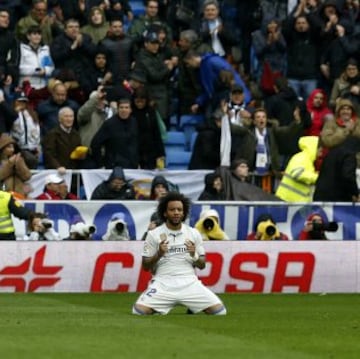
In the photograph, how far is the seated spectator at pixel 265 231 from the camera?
25203mm

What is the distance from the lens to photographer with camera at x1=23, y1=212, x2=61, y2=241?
2447cm

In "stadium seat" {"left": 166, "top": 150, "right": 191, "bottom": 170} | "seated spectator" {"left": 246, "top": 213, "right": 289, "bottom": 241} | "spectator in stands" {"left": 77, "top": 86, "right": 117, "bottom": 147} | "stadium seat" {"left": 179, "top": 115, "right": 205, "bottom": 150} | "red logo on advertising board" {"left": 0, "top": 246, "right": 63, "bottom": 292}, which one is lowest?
"red logo on advertising board" {"left": 0, "top": 246, "right": 63, "bottom": 292}

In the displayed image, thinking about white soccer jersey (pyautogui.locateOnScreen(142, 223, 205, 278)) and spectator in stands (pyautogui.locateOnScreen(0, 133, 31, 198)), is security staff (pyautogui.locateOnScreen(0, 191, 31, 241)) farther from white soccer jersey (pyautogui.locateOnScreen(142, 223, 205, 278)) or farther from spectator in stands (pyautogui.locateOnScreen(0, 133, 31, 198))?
white soccer jersey (pyautogui.locateOnScreen(142, 223, 205, 278))

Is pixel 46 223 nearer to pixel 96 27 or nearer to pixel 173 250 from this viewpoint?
pixel 173 250

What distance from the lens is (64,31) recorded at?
29500 mm

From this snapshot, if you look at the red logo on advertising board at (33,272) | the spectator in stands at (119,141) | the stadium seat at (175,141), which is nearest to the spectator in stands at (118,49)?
the stadium seat at (175,141)

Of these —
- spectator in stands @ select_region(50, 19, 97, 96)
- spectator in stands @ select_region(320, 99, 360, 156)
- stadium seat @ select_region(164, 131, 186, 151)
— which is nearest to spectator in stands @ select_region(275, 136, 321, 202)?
spectator in stands @ select_region(320, 99, 360, 156)

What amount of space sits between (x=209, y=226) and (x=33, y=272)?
2.66 m

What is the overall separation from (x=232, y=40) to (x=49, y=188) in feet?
19.5

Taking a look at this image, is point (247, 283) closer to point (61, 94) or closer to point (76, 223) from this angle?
point (76, 223)

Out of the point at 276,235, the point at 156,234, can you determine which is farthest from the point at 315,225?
the point at 156,234

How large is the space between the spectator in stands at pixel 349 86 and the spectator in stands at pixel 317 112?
0.35 m

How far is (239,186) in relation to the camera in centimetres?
2675

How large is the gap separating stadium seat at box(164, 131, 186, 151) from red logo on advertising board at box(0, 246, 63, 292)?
6.11 metres
